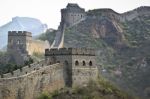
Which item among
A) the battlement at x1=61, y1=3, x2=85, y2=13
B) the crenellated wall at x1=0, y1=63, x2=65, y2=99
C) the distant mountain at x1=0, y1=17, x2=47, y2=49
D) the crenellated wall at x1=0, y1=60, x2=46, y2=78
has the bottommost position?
the crenellated wall at x1=0, y1=63, x2=65, y2=99

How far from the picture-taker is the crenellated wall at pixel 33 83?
2144 inches

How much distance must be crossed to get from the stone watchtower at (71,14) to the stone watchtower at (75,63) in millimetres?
53767

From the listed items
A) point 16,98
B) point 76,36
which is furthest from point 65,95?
point 76,36

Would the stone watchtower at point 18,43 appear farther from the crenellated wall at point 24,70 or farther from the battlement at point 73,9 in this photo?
the crenellated wall at point 24,70

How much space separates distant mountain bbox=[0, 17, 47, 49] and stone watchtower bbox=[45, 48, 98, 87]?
244ft

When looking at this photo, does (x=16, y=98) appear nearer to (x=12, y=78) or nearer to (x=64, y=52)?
(x=12, y=78)

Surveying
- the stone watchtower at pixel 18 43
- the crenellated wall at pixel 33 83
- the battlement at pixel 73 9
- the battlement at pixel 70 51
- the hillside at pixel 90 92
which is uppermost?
the battlement at pixel 73 9

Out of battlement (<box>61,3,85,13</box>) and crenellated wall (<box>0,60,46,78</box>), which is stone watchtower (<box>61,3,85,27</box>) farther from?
crenellated wall (<box>0,60,46,78</box>)

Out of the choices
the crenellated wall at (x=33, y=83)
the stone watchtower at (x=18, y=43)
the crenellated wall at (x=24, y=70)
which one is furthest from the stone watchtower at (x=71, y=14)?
the crenellated wall at (x=33, y=83)

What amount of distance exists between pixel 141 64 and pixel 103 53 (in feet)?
28.8

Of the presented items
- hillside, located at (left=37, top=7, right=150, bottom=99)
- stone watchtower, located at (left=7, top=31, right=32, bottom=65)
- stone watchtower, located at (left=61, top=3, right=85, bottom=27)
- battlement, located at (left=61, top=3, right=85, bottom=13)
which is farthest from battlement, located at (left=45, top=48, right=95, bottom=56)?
battlement, located at (left=61, top=3, right=85, bottom=13)

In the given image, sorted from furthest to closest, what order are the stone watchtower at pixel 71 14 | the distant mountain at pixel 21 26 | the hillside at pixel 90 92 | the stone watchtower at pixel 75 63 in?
1. the distant mountain at pixel 21 26
2. the stone watchtower at pixel 71 14
3. the stone watchtower at pixel 75 63
4. the hillside at pixel 90 92

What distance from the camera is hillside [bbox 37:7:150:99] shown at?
100 meters

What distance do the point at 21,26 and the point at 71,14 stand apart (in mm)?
30468
